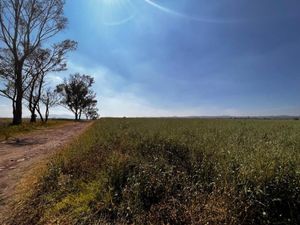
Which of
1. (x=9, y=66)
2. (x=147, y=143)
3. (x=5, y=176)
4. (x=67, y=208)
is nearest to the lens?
(x=67, y=208)

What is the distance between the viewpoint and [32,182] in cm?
570

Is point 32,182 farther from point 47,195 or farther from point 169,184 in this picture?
point 169,184

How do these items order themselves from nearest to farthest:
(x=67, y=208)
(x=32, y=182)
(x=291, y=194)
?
(x=291, y=194) → (x=67, y=208) → (x=32, y=182)

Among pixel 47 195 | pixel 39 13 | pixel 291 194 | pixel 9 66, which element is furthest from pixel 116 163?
pixel 9 66

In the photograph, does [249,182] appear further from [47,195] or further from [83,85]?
[83,85]

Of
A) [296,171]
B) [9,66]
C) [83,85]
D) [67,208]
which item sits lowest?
[67,208]

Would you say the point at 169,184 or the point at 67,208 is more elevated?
the point at 169,184

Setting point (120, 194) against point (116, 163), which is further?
point (116, 163)

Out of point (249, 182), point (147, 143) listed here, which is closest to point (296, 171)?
point (249, 182)

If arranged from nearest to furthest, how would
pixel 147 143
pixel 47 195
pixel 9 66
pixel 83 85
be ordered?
1. pixel 47 195
2. pixel 147 143
3. pixel 9 66
4. pixel 83 85

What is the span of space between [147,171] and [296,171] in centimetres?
249

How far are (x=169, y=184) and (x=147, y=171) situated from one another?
538 mm

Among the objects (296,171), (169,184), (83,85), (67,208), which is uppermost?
(83,85)

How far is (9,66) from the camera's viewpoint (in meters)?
26.4
